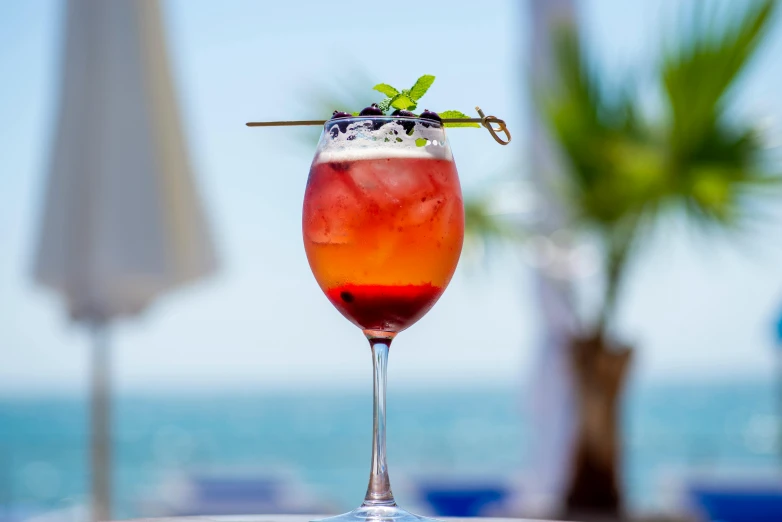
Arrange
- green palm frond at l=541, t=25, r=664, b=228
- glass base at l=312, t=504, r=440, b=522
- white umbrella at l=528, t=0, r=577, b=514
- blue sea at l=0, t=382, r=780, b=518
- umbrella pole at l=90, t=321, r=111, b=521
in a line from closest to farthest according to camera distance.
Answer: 1. glass base at l=312, t=504, r=440, b=522
2. umbrella pole at l=90, t=321, r=111, b=521
3. green palm frond at l=541, t=25, r=664, b=228
4. white umbrella at l=528, t=0, r=577, b=514
5. blue sea at l=0, t=382, r=780, b=518

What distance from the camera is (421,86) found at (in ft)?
3.42

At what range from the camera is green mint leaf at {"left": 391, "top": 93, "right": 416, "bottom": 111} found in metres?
1.04

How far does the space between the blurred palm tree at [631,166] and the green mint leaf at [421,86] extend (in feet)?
12.7

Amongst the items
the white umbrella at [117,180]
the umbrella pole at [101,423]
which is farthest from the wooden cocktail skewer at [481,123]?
the umbrella pole at [101,423]

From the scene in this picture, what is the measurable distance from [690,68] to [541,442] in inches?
90.9

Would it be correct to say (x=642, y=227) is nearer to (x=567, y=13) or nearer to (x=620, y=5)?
(x=567, y=13)

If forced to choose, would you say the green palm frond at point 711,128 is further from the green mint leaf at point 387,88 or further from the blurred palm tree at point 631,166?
the green mint leaf at point 387,88

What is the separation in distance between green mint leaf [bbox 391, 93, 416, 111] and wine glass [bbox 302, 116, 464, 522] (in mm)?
28

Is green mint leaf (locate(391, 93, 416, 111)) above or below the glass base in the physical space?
above

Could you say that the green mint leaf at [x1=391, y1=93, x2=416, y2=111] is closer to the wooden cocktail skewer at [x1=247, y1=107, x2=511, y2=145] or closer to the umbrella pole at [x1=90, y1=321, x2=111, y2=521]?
the wooden cocktail skewer at [x1=247, y1=107, x2=511, y2=145]

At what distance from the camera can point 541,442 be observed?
574 cm

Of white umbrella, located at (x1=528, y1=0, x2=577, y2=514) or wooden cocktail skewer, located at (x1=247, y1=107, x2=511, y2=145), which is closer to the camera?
wooden cocktail skewer, located at (x1=247, y1=107, x2=511, y2=145)

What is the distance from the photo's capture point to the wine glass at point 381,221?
1017mm

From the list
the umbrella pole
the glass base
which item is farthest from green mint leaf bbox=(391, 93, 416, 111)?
the umbrella pole
